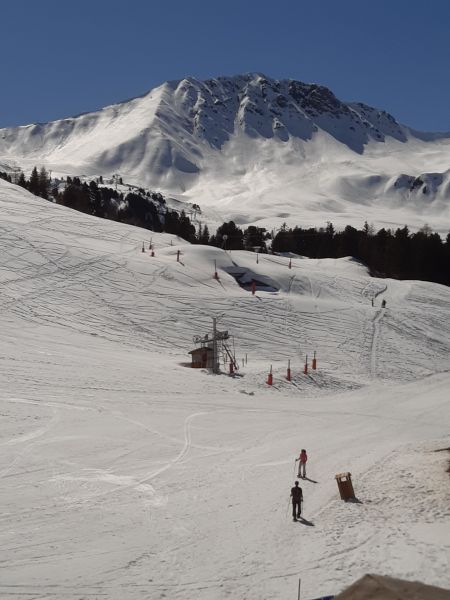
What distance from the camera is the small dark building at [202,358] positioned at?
40.6 metres

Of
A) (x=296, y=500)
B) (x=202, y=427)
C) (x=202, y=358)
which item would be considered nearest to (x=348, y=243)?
(x=202, y=358)

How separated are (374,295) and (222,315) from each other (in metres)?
20.7

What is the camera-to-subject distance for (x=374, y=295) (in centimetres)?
6481

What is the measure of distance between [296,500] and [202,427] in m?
10.7

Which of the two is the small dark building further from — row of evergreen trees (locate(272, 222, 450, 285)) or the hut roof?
row of evergreen trees (locate(272, 222, 450, 285))

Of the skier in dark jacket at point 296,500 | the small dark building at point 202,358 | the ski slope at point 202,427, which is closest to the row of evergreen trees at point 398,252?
the ski slope at point 202,427

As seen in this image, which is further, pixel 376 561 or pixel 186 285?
pixel 186 285

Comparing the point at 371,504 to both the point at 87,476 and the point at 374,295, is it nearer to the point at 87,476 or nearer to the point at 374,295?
the point at 87,476

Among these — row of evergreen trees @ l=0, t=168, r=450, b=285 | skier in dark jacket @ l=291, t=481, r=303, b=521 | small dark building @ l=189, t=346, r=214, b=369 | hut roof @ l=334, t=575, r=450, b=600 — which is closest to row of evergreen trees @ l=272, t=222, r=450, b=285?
row of evergreen trees @ l=0, t=168, r=450, b=285

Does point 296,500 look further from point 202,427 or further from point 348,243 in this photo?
point 348,243

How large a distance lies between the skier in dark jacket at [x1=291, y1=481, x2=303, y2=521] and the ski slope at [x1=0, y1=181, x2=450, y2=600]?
0.33 meters

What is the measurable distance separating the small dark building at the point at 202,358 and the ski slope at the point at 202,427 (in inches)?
41.3

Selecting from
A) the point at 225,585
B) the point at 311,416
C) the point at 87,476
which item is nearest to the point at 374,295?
the point at 311,416

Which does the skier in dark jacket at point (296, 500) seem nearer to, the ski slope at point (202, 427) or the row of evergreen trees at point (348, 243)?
the ski slope at point (202, 427)
